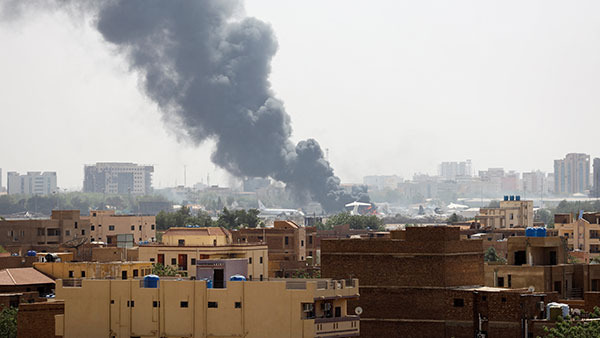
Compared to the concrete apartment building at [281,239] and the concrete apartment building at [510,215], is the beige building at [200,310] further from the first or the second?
the concrete apartment building at [510,215]

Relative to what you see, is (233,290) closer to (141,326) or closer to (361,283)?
(141,326)

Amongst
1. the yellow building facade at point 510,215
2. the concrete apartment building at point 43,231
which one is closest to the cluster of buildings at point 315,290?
the concrete apartment building at point 43,231

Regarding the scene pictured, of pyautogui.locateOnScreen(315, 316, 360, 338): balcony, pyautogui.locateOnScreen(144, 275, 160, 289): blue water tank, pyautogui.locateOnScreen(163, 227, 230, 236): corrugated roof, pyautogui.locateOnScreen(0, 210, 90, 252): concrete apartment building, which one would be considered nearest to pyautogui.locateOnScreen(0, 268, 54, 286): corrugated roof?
pyautogui.locateOnScreen(163, 227, 230, 236): corrugated roof

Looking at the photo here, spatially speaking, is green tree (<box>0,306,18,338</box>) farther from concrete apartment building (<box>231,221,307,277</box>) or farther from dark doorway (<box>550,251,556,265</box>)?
concrete apartment building (<box>231,221,307,277</box>)

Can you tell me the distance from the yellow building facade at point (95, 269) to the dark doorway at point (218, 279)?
971cm

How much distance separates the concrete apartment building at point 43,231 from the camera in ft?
376

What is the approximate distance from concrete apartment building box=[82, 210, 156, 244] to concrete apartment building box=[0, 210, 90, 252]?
695cm

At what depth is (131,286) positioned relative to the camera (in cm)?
4122

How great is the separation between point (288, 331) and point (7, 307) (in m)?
19.9

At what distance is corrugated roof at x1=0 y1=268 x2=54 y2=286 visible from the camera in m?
60.2

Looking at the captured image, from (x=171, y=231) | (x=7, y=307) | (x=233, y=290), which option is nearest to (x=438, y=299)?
(x=233, y=290)

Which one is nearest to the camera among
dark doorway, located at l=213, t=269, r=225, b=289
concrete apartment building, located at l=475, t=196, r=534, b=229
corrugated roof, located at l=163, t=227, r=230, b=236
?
dark doorway, located at l=213, t=269, r=225, b=289

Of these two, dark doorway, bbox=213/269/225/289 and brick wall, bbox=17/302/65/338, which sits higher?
dark doorway, bbox=213/269/225/289

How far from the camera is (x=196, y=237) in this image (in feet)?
239
